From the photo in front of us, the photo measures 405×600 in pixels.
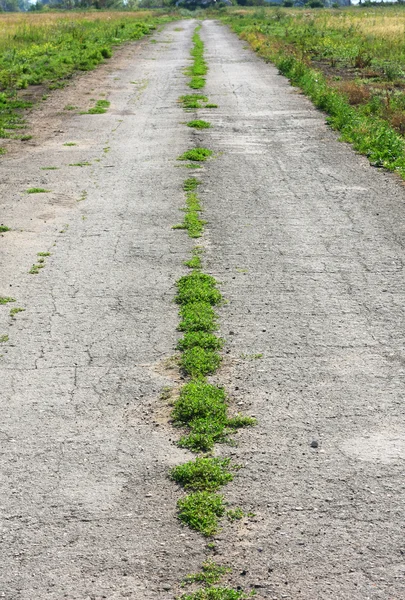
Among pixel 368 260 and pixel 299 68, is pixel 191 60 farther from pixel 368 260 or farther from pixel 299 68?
pixel 368 260

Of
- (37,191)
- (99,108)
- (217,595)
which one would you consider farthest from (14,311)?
(99,108)

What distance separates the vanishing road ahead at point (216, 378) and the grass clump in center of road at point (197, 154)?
2.42 feet

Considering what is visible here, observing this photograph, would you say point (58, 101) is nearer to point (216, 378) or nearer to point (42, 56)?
point (42, 56)

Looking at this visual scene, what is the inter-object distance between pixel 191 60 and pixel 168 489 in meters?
27.7

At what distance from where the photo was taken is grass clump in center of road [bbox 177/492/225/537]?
14.4ft

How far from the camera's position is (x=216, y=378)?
6.08m

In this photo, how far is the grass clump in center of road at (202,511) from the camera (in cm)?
440

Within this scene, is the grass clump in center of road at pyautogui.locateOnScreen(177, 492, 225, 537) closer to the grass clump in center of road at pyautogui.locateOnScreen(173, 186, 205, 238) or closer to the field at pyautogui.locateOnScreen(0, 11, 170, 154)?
the grass clump in center of road at pyautogui.locateOnScreen(173, 186, 205, 238)

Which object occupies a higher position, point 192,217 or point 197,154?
point 192,217

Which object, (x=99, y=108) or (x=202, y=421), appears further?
(x=99, y=108)

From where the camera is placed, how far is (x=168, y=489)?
15.6 ft

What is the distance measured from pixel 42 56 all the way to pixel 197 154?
17012 millimetres

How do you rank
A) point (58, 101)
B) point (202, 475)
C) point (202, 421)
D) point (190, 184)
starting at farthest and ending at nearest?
point (58, 101)
point (190, 184)
point (202, 421)
point (202, 475)

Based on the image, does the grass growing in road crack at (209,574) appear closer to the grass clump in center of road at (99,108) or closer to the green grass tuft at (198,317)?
the green grass tuft at (198,317)
